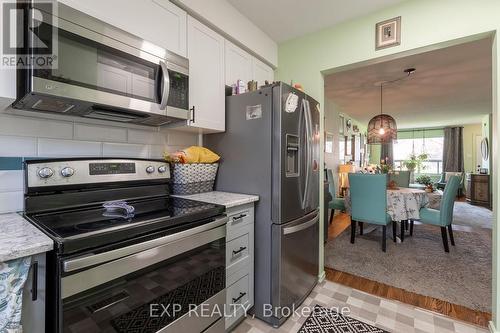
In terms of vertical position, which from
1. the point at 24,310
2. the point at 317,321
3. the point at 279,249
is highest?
the point at 24,310

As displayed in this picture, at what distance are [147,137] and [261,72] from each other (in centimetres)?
132

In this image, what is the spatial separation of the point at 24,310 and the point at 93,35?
1131 mm

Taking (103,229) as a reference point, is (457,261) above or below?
below

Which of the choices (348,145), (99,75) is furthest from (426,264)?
(348,145)

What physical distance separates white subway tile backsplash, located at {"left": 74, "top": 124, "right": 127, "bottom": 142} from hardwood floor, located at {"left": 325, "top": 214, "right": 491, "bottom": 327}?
2262mm

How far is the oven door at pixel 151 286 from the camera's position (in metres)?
0.81

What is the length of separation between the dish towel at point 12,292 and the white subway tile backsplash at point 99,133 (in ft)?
2.87

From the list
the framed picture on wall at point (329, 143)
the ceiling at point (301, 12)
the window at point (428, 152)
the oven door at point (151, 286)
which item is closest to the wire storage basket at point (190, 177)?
the oven door at point (151, 286)

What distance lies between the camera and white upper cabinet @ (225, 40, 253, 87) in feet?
6.54

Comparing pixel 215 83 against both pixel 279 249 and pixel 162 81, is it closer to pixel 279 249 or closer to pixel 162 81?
pixel 162 81

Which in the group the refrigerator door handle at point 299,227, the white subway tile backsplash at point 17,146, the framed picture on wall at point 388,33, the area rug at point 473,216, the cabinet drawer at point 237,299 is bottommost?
the area rug at point 473,216

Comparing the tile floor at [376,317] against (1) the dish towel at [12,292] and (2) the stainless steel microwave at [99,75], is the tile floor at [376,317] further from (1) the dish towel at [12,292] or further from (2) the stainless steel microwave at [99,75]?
(2) the stainless steel microwave at [99,75]

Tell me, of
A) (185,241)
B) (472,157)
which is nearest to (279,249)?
(185,241)

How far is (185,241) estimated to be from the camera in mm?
1160
